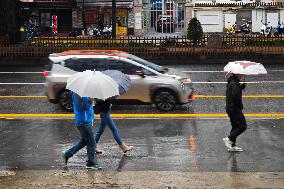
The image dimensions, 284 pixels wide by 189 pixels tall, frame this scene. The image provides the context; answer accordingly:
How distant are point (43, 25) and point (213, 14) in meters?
16.2

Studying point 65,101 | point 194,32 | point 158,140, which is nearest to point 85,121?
point 158,140

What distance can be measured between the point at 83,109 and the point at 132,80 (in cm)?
599

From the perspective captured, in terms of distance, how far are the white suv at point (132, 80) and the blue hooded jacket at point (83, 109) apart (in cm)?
588

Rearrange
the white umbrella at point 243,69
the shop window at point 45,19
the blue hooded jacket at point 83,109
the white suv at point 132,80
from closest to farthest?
1. the blue hooded jacket at point 83,109
2. the white umbrella at point 243,69
3. the white suv at point 132,80
4. the shop window at point 45,19

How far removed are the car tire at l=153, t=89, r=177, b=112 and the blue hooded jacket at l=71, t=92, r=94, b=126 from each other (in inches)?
238

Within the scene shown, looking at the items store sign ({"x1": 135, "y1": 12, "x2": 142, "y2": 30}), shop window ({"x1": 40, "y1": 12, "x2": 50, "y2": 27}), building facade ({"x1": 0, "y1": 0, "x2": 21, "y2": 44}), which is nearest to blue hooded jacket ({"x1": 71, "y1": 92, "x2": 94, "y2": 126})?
building facade ({"x1": 0, "y1": 0, "x2": 21, "y2": 44})

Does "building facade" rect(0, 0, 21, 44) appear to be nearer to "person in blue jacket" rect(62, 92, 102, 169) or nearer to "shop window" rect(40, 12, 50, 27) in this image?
"shop window" rect(40, 12, 50, 27)

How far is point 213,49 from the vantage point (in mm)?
28562

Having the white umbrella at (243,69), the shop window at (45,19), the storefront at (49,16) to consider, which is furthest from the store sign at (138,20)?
the white umbrella at (243,69)

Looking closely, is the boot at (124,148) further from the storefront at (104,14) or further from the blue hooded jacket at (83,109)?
the storefront at (104,14)

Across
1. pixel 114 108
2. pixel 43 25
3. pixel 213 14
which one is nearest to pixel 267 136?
pixel 114 108

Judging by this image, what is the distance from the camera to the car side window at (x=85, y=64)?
52.3 feet

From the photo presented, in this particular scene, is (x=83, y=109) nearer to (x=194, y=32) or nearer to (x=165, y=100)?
(x=165, y=100)

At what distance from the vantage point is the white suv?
15703 mm
